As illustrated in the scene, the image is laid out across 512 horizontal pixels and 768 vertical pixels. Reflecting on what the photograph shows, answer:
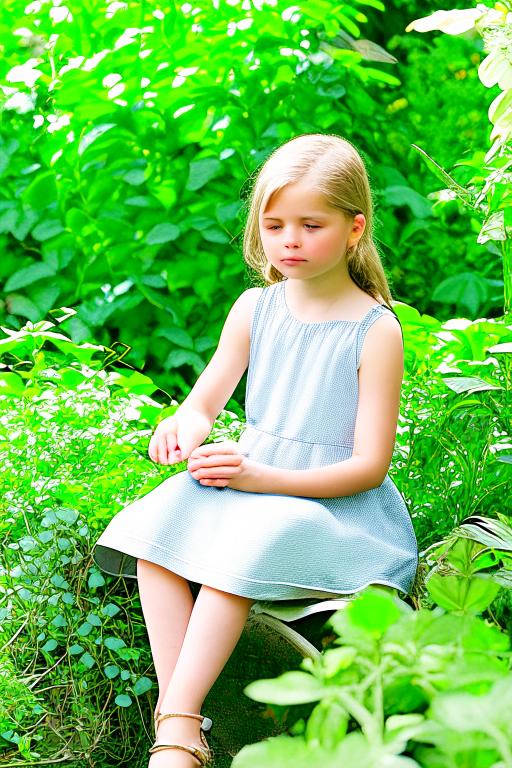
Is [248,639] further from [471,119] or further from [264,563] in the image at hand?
[471,119]

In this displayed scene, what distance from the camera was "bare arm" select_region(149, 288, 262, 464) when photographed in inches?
61.1

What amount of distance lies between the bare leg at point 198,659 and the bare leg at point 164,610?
0.08 metres

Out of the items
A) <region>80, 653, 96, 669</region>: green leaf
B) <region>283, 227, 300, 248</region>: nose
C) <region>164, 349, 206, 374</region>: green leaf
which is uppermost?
<region>283, 227, 300, 248</region>: nose

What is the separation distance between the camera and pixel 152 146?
264 centimetres

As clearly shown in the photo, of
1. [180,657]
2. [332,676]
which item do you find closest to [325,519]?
[180,657]

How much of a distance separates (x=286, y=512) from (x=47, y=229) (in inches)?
70.9

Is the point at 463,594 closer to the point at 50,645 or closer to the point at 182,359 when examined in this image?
the point at 50,645

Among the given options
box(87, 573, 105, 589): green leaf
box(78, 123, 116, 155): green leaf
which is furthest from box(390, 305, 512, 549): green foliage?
box(78, 123, 116, 155): green leaf

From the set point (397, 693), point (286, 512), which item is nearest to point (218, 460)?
point (286, 512)

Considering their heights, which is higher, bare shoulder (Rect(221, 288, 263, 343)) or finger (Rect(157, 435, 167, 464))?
bare shoulder (Rect(221, 288, 263, 343))

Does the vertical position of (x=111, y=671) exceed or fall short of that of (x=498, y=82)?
it falls short

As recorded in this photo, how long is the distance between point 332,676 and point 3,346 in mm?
1986

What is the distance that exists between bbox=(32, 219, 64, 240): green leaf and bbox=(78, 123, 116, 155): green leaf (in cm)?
27

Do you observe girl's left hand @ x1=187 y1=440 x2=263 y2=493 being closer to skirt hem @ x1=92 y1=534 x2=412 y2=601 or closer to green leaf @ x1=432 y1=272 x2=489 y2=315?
skirt hem @ x1=92 y1=534 x2=412 y2=601
